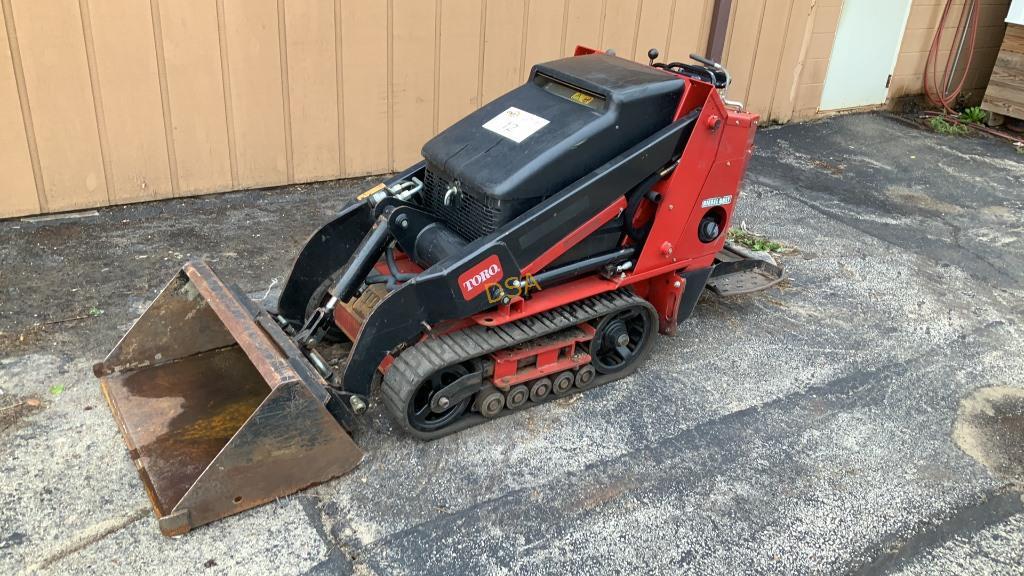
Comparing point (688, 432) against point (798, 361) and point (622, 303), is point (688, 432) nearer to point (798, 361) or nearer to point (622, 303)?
point (622, 303)

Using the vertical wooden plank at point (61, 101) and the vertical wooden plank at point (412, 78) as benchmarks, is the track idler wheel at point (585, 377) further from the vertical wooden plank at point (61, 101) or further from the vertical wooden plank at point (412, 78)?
the vertical wooden plank at point (61, 101)

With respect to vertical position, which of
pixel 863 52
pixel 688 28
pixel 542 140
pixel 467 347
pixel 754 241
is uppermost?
pixel 542 140

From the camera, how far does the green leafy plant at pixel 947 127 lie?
9000mm

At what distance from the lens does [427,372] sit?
341 centimetres

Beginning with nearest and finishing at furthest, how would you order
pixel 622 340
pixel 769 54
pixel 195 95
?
pixel 622 340
pixel 195 95
pixel 769 54

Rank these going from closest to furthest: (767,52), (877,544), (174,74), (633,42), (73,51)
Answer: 1. (877,544)
2. (73,51)
3. (174,74)
4. (633,42)
5. (767,52)

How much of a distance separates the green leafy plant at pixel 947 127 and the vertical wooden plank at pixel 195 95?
745 centimetres

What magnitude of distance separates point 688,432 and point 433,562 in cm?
142

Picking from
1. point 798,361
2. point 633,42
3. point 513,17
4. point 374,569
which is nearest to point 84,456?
point 374,569

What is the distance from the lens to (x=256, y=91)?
5.80m

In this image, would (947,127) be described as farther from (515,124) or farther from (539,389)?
(539,389)

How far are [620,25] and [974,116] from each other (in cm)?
482

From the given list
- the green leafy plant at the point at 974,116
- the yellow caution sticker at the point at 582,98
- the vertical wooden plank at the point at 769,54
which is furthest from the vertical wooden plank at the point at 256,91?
the green leafy plant at the point at 974,116

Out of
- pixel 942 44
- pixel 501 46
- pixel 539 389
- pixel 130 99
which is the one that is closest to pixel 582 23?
pixel 501 46
